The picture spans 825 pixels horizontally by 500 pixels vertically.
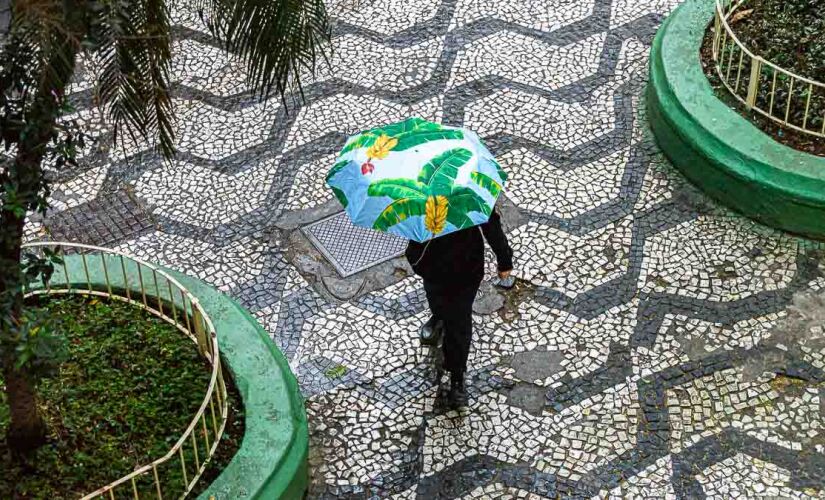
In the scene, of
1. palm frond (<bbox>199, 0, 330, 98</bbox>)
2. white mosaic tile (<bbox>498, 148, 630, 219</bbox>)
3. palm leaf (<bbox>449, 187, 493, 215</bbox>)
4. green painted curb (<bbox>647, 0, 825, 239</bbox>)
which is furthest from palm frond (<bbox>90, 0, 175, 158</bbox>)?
green painted curb (<bbox>647, 0, 825, 239</bbox>)

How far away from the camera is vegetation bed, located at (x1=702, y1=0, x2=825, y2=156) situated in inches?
282

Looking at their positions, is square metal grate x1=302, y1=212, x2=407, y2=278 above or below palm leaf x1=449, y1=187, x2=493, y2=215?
below

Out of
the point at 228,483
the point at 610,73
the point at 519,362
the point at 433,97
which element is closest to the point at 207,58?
the point at 433,97

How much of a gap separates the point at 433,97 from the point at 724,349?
2949 mm

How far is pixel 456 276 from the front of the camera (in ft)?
17.9

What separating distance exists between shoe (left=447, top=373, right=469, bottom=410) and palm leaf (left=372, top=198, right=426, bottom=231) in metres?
1.10

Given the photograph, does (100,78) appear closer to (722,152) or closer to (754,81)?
(722,152)

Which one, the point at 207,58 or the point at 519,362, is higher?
the point at 207,58

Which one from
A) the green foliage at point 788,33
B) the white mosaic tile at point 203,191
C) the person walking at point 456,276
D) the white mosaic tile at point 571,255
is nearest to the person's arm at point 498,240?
the person walking at point 456,276

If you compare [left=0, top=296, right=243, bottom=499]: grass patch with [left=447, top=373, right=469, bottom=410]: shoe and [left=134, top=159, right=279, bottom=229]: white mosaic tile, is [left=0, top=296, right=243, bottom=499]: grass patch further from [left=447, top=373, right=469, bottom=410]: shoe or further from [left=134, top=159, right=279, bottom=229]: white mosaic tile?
[left=134, top=159, right=279, bottom=229]: white mosaic tile

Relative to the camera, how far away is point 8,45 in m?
4.18

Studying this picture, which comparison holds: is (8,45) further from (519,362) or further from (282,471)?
(519,362)

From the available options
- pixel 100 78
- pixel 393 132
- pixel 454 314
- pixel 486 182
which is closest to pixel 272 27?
pixel 100 78

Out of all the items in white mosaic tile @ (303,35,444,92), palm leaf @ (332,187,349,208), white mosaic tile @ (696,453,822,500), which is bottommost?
white mosaic tile @ (696,453,822,500)
